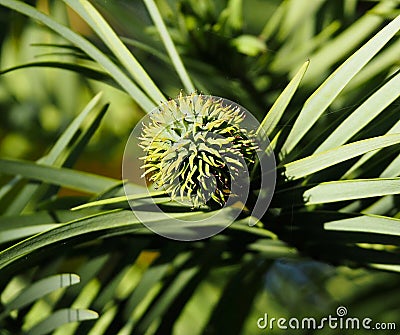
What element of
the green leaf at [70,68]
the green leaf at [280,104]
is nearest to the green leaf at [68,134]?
the green leaf at [70,68]

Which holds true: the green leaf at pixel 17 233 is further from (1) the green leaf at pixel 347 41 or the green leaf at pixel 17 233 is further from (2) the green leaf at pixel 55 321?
(1) the green leaf at pixel 347 41

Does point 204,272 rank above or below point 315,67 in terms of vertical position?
below

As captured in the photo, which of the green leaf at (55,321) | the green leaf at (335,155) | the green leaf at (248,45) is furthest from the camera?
the green leaf at (248,45)

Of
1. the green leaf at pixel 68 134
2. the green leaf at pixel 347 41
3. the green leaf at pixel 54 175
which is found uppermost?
the green leaf at pixel 347 41

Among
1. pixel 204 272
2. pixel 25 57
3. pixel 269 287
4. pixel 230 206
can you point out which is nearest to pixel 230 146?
pixel 230 206

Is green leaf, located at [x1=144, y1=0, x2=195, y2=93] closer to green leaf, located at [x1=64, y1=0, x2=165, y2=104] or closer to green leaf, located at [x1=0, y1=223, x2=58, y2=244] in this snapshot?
green leaf, located at [x1=64, y1=0, x2=165, y2=104]

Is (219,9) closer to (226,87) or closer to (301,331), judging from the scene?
(226,87)

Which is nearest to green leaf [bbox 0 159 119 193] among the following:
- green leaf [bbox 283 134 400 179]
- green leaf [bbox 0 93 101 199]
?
green leaf [bbox 0 93 101 199]
